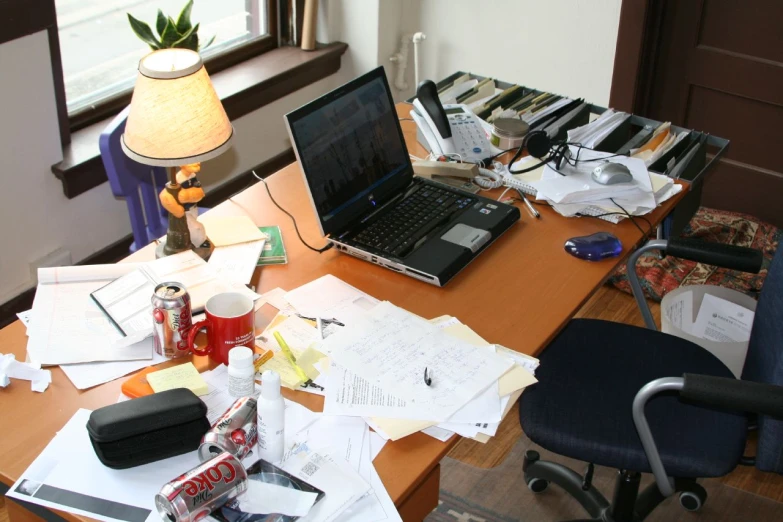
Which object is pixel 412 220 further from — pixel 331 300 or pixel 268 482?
pixel 268 482

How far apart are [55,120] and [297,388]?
1.56m

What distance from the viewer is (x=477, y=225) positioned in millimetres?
1942

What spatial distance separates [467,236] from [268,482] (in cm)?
79

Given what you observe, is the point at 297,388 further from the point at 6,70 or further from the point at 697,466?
the point at 6,70

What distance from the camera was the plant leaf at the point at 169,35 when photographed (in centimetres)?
232

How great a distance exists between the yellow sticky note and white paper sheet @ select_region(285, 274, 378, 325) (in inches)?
10.9

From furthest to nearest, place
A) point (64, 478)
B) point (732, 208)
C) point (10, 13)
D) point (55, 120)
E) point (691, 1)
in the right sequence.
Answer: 1. point (732, 208)
2. point (691, 1)
3. point (55, 120)
4. point (10, 13)
5. point (64, 478)

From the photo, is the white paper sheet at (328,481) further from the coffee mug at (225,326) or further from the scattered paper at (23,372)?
the scattered paper at (23,372)

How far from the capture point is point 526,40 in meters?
3.48

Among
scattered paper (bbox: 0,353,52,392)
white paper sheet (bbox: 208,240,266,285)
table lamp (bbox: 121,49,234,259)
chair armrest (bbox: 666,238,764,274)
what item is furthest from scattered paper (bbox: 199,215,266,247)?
chair armrest (bbox: 666,238,764,274)

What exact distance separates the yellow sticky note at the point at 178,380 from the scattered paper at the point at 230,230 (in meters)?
0.44

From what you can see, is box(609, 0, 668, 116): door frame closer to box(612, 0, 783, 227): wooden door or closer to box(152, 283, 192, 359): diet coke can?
box(612, 0, 783, 227): wooden door

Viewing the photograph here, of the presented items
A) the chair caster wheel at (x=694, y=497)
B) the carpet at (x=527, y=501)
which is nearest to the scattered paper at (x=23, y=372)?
the carpet at (x=527, y=501)

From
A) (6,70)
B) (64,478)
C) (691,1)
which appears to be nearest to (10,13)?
(6,70)
